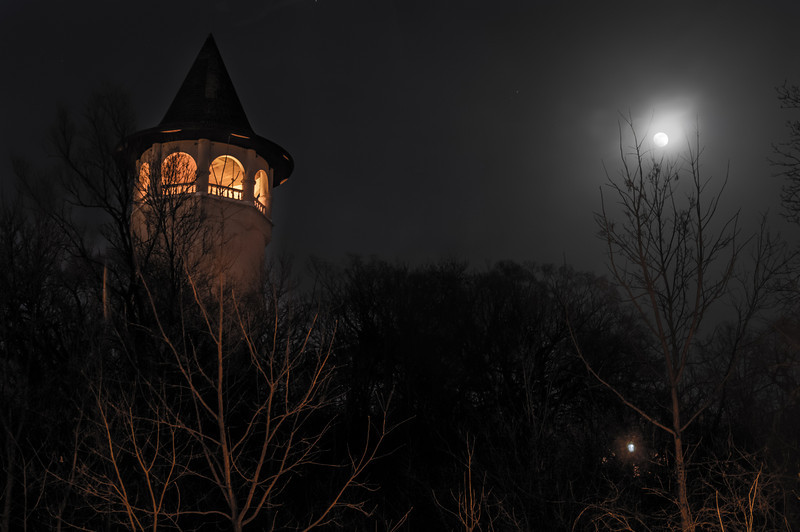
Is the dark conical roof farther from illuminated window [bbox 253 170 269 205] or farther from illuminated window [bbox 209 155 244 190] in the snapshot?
illuminated window [bbox 209 155 244 190]

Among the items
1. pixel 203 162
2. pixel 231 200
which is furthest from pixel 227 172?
pixel 231 200

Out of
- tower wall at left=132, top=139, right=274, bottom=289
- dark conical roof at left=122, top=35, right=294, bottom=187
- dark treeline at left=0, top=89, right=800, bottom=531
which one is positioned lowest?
dark treeline at left=0, top=89, right=800, bottom=531

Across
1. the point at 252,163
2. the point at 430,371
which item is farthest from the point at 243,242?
the point at 430,371

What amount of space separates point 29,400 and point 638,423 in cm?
1514

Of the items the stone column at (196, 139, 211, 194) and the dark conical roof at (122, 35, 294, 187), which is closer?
the stone column at (196, 139, 211, 194)

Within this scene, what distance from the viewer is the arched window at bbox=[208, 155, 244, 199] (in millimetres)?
27109

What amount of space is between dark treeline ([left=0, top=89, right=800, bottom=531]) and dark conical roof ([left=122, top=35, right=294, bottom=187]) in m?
5.97

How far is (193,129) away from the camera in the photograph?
27406 millimetres

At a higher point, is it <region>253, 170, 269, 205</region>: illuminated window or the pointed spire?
the pointed spire

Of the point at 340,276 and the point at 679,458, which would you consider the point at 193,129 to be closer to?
the point at 340,276

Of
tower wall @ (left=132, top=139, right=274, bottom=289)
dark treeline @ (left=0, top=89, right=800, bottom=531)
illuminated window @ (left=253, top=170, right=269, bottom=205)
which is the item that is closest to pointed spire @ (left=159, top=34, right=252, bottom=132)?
tower wall @ (left=132, top=139, right=274, bottom=289)

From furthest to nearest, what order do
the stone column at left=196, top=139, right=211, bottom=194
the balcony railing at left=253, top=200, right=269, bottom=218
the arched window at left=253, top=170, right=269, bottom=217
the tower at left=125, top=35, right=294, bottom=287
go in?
the arched window at left=253, top=170, right=269, bottom=217, the balcony railing at left=253, top=200, right=269, bottom=218, the stone column at left=196, top=139, right=211, bottom=194, the tower at left=125, top=35, right=294, bottom=287

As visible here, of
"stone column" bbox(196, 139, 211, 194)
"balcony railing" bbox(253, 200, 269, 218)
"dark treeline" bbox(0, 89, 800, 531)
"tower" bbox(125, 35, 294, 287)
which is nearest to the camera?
"dark treeline" bbox(0, 89, 800, 531)

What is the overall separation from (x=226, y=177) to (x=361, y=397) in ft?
34.3
